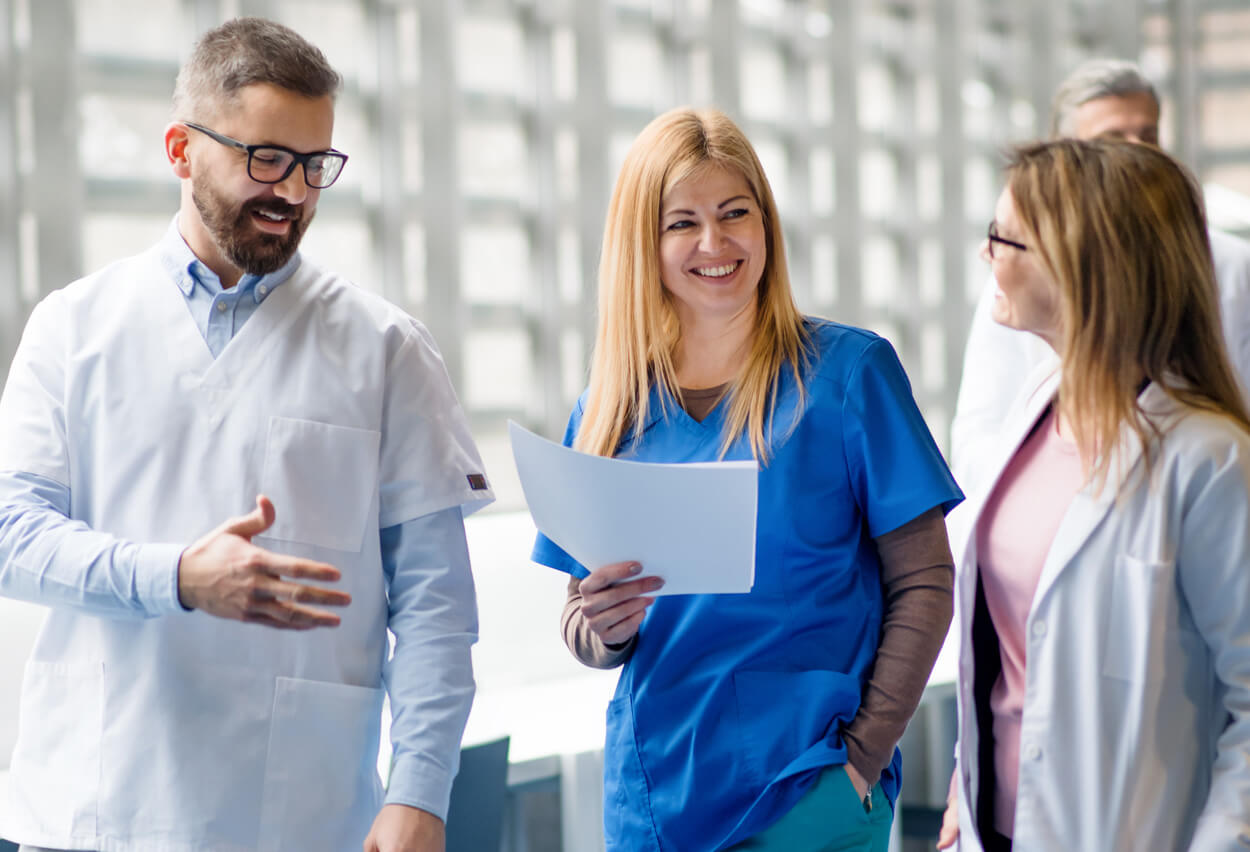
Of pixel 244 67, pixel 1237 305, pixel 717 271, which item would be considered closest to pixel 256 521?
pixel 244 67

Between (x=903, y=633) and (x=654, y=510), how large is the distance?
41 cm

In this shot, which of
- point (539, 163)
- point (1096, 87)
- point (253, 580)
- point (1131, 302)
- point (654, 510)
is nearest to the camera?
point (253, 580)

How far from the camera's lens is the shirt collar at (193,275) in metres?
1.66

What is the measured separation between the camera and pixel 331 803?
157 centimetres

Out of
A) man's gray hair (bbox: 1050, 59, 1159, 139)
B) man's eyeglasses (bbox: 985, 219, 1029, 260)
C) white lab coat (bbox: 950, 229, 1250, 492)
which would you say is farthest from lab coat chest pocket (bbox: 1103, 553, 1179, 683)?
man's gray hair (bbox: 1050, 59, 1159, 139)

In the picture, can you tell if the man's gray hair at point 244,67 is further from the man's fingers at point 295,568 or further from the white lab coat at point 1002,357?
the white lab coat at point 1002,357

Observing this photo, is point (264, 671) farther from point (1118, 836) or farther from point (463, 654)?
point (1118, 836)

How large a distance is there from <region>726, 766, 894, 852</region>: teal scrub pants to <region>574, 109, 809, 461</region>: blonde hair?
0.50m

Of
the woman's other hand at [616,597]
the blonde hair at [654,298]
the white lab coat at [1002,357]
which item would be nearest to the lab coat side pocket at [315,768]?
the woman's other hand at [616,597]

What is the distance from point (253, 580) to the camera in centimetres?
136

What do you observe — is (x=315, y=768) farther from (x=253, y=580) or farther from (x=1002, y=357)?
A: (x=1002, y=357)

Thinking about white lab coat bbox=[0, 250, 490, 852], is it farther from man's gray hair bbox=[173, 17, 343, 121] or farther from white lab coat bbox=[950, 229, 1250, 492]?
white lab coat bbox=[950, 229, 1250, 492]

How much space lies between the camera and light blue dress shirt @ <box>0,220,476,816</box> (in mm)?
1443

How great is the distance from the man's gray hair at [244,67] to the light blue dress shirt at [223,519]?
0.19 meters
